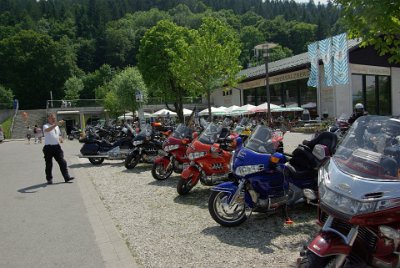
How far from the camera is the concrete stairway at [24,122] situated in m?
46.2

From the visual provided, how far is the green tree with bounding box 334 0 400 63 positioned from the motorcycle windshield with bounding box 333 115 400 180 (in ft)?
5.88

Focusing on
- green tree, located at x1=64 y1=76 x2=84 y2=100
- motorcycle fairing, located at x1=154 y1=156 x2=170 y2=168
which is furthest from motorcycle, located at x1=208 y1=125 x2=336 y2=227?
green tree, located at x1=64 y1=76 x2=84 y2=100

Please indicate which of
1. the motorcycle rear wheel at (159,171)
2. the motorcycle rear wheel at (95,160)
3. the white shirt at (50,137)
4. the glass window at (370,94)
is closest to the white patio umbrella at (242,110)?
the glass window at (370,94)

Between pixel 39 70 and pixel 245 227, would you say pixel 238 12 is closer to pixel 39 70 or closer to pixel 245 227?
pixel 39 70

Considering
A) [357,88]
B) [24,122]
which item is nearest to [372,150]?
[357,88]

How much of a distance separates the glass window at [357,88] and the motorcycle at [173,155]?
21579 mm

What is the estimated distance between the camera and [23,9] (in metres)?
106

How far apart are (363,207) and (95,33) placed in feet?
365

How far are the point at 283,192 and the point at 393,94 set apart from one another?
1133 inches

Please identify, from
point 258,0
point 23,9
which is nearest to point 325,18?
point 258,0

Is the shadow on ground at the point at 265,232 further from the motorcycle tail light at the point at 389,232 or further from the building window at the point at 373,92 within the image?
the building window at the point at 373,92

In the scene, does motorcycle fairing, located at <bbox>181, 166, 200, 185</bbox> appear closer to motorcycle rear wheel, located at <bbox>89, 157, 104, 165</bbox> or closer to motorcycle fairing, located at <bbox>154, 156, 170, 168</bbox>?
motorcycle fairing, located at <bbox>154, 156, 170, 168</bbox>

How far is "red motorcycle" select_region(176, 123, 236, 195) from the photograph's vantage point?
7.29 meters

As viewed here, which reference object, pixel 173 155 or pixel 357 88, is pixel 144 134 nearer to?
pixel 173 155
